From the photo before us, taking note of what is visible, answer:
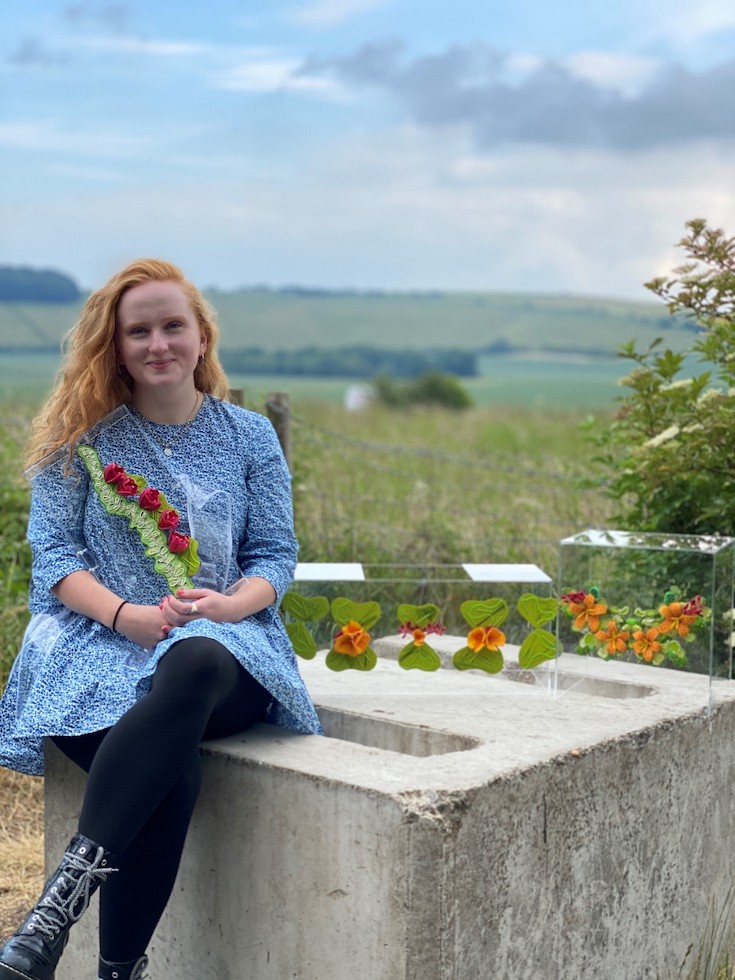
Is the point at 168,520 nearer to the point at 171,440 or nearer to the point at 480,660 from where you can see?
the point at 171,440

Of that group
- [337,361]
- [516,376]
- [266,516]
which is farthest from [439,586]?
[516,376]

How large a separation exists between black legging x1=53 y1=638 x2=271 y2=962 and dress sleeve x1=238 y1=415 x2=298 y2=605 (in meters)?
0.43

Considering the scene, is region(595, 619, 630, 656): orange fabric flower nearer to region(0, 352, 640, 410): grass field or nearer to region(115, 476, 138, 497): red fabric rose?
region(115, 476, 138, 497): red fabric rose

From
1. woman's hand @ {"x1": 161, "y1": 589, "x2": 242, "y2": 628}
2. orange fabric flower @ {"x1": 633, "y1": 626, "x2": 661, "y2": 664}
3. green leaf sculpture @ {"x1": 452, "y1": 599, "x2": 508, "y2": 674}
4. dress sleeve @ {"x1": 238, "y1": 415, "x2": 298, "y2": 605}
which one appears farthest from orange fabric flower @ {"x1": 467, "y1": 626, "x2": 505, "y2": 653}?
woman's hand @ {"x1": 161, "y1": 589, "x2": 242, "y2": 628}

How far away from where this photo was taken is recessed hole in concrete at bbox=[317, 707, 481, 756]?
272 cm

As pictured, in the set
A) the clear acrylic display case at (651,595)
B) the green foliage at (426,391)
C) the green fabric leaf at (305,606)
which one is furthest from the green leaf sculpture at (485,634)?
the green foliage at (426,391)

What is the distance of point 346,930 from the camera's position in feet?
7.54

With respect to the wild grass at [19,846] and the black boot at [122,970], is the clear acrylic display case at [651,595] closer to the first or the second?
the black boot at [122,970]

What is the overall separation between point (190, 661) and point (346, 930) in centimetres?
58

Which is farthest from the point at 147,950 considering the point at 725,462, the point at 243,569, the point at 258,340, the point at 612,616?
the point at 258,340

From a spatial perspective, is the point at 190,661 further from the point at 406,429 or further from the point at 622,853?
the point at 406,429

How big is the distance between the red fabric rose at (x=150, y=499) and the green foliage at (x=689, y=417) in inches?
65.2

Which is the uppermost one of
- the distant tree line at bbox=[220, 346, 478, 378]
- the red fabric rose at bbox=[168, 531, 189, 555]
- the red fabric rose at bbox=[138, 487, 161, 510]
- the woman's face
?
the distant tree line at bbox=[220, 346, 478, 378]

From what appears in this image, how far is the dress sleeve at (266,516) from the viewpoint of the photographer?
289 cm
